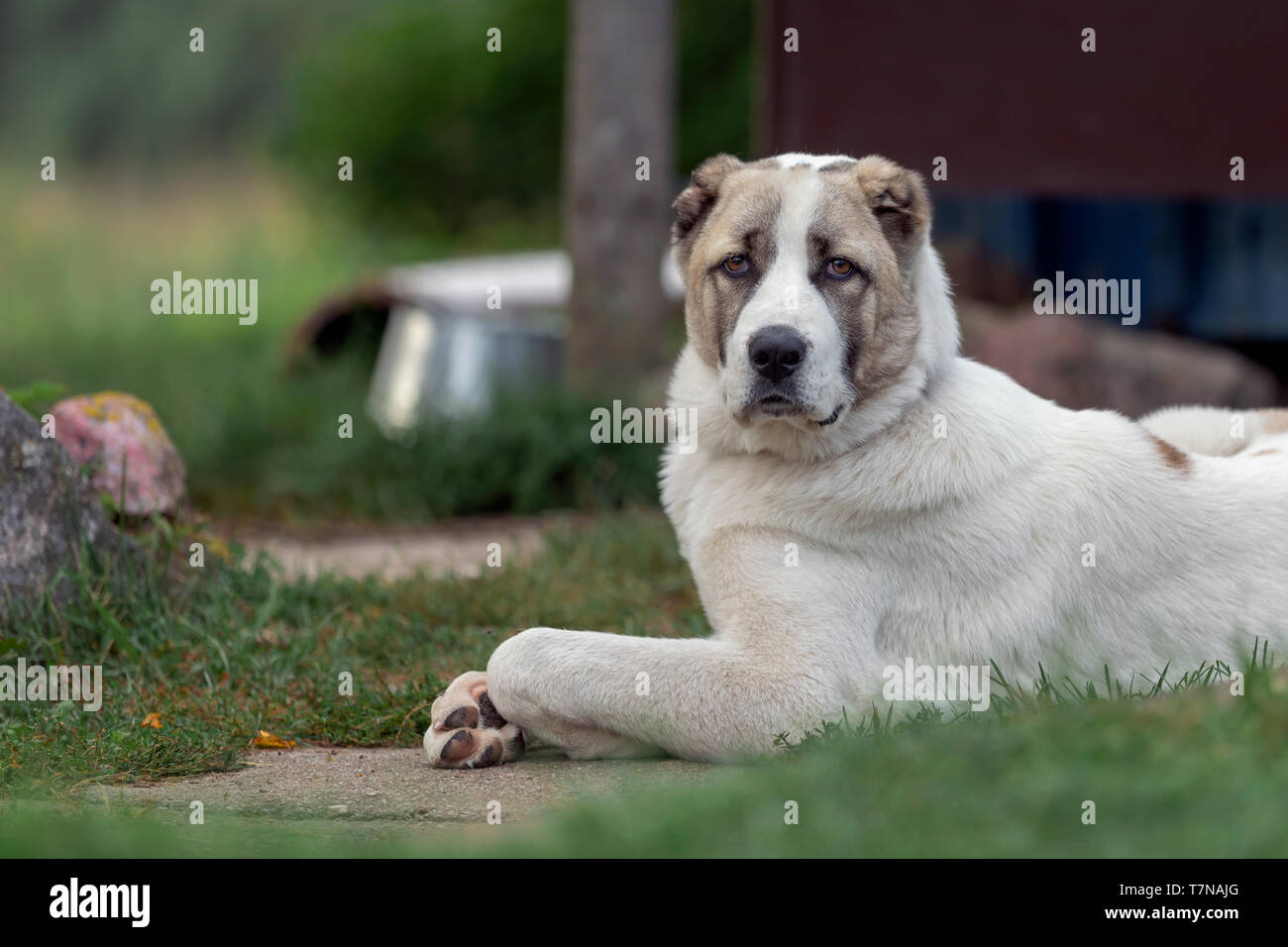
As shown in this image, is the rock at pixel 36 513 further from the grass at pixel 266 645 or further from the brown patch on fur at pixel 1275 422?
the brown patch on fur at pixel 1275 422

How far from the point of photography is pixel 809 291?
12.1 ft

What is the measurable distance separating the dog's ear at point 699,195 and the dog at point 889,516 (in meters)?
0.14

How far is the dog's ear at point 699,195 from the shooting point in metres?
4.01

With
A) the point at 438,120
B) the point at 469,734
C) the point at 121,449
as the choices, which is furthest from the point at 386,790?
the point at 438,120

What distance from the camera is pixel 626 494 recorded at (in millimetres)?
7414

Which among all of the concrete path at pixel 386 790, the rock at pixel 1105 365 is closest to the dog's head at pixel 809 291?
the concrete path at pixel 386 790

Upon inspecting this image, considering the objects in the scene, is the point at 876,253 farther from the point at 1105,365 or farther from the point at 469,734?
the point at 1105,365

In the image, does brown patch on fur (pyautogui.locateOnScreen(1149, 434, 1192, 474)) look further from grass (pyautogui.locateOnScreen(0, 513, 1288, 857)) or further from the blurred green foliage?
the blurred green foliage

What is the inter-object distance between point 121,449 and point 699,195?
2239 mm

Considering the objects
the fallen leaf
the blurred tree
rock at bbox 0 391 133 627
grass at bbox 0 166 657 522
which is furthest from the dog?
the blurred tree

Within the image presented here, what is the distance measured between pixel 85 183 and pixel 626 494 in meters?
15.4
